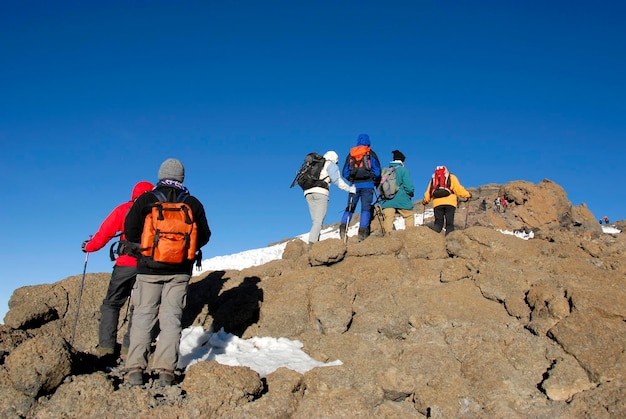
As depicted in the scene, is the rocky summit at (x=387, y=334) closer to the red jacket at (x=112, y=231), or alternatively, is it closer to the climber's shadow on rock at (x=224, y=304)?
the climber's shadow on rock at (x=224, y=304)

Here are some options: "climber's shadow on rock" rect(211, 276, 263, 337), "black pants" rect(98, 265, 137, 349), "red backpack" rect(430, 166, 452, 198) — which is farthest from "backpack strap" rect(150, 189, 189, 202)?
"red backpack" rect(430, 166, 452, 198)

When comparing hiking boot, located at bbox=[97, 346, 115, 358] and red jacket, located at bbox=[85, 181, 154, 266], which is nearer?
red jacket, located at bbox=[85, 181, 154, 266]

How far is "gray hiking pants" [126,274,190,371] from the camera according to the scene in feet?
23.3

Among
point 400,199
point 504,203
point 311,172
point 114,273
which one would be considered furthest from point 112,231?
point 504,203

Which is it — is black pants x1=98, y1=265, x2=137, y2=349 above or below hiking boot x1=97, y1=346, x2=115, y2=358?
above

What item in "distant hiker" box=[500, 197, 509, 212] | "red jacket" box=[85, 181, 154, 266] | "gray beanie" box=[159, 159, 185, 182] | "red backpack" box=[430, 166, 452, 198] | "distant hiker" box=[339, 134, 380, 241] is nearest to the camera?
"gray beanie" box=[159, 159, 185, 182]

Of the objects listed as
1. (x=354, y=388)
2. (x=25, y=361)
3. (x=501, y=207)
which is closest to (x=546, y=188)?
(x=501, y=207)

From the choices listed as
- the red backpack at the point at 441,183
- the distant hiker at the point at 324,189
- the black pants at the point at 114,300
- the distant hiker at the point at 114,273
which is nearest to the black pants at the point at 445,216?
the red backpack at the point at 441,183

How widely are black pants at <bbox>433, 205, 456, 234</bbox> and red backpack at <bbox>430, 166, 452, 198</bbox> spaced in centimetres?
41

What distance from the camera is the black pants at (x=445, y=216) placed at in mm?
14273

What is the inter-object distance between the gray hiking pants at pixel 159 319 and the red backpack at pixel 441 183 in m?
8.98

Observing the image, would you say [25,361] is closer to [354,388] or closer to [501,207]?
[354,388]

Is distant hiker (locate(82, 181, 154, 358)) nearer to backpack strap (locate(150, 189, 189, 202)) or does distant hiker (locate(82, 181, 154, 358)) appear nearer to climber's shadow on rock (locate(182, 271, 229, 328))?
backpack strap (locate(150, 189, 189, 202))

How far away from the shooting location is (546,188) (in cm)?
2622
